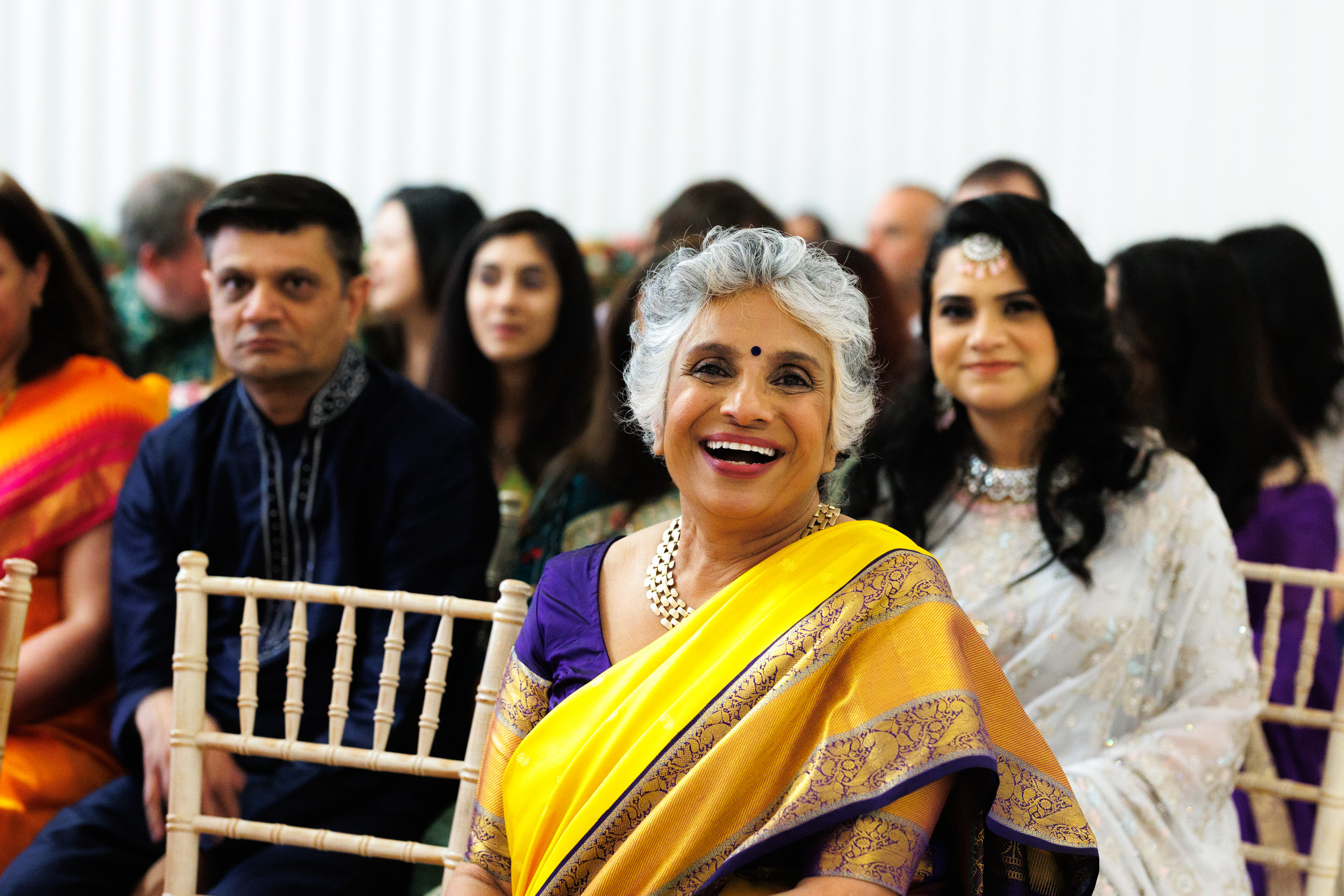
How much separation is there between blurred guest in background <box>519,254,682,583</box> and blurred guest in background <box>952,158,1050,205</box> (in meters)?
1.27

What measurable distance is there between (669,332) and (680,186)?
5371 mm

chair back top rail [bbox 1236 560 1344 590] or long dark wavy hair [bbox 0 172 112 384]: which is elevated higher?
long dark wavy hair [bbox 0 172 112 384]

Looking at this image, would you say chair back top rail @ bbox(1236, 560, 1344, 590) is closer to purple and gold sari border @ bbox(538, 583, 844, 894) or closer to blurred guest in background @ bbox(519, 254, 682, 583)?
purple and gold sari border @ bbox(538, 583, 844, 894)

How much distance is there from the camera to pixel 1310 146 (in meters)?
6.46

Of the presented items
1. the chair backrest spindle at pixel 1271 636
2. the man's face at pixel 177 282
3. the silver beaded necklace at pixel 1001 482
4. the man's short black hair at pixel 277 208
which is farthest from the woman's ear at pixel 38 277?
the chair backrest spindle at pixel 1271 636

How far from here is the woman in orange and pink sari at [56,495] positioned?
258 cm

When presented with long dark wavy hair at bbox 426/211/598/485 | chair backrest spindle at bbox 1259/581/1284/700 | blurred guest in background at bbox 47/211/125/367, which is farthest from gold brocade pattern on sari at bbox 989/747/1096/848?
blurred guest in background at bbox 47/211/125/367

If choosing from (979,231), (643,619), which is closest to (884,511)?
(979,231)

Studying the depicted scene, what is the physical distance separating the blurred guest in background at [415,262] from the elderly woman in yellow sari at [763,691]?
255 cm

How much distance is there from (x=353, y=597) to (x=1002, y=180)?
8.47 ft

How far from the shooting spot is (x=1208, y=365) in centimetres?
318

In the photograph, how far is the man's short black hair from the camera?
262 centimetres

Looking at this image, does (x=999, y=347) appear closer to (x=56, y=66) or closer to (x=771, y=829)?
(x=771, y=829)

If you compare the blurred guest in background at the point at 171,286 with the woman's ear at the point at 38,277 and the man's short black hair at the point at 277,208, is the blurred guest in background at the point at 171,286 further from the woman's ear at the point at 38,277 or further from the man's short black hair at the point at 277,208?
the man's short black hair at the point at 277,208
